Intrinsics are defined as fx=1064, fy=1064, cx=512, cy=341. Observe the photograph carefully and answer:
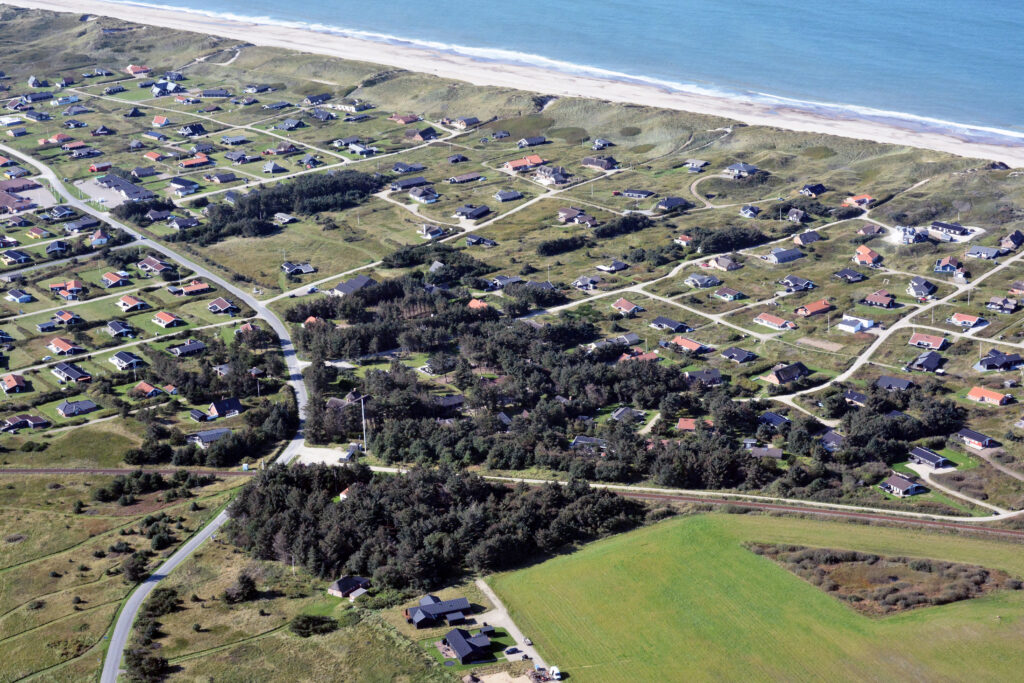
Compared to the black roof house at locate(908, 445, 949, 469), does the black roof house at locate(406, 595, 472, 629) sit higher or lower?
lower

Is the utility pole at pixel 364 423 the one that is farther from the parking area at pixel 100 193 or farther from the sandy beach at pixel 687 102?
the sandy beach at pixel 687 102

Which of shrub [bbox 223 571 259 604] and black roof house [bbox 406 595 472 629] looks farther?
shrub [bbox 223 571 259 604]

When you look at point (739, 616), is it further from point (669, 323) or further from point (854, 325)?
point (854, 325)

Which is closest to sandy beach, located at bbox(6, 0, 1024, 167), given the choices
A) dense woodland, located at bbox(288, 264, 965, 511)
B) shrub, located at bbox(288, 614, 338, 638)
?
dense woodland, located at bbox(288, 264, 965, 511)

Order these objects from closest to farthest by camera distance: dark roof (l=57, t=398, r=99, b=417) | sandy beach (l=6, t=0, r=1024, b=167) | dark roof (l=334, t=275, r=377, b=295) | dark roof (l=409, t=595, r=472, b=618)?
dark roof (l=409, t=595, r=472, b=618), dark roof (l=57, t=398, r=99, b=417), dark roof (l=334, t=275, r=377, b=295), sandy beach (l=6, t=0, r=1024, b=167)

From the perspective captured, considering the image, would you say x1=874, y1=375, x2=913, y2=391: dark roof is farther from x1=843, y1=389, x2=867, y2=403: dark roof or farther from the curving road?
the curving road

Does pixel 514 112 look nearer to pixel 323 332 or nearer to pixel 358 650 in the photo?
pixel 323 332
